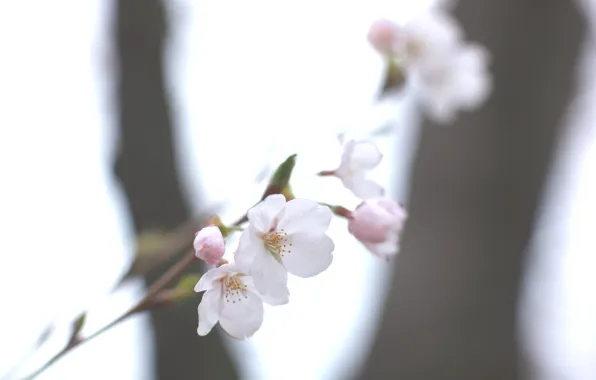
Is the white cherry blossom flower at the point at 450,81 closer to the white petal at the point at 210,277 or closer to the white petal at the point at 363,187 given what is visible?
the white petal at the point at 363,187

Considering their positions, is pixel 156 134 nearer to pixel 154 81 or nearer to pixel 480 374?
pixel 154 81

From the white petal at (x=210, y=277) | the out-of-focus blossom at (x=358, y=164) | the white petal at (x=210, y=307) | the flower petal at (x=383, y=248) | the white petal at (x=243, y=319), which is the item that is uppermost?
the out-of-focus blossom at (x=358, y=164)

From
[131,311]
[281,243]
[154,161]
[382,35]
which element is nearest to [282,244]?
[281,243]

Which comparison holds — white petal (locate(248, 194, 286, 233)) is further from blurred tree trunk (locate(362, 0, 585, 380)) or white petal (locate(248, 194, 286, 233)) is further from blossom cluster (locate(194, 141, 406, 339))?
blurred tree trunk (locate(362, 0, 585, 380))

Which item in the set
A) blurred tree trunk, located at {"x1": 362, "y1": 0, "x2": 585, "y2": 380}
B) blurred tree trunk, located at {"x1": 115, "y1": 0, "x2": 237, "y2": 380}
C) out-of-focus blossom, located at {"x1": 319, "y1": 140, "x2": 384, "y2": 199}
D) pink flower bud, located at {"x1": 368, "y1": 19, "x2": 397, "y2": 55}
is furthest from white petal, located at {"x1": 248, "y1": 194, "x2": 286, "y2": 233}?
blurred tree trunk, located at {"x1": 362, "y1": 0, "x2": 585, "y2": 380}

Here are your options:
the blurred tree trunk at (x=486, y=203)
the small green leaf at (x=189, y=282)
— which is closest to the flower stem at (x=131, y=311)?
the small green leaf at (x=189, y=282)
